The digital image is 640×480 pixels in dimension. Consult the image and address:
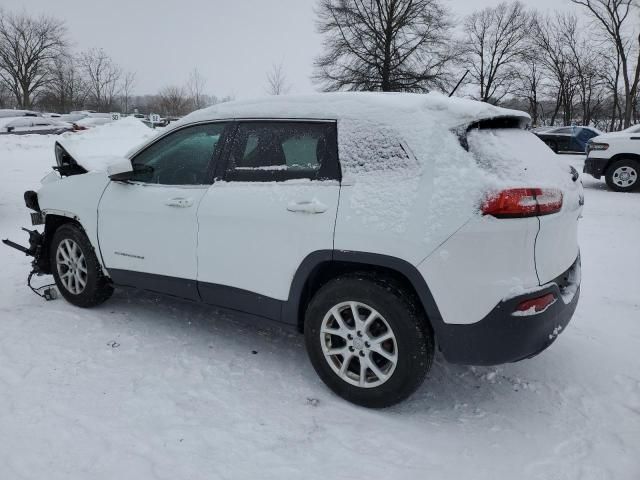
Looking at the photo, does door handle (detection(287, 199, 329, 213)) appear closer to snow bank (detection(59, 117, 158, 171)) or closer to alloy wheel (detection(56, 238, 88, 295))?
snow bank (detection(59, 117, 158, 171))

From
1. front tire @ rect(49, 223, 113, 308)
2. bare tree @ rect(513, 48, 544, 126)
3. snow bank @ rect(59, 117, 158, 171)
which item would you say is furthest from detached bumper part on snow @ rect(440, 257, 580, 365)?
bare tree @ rect(513, 48, 544, 126)

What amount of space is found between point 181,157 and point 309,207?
136 cm

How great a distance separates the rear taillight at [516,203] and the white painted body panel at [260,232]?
849 mm

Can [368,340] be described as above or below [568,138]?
below

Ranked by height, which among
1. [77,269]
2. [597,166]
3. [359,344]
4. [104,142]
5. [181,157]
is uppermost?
[104,142]

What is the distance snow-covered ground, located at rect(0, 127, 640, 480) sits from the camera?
7.73ft

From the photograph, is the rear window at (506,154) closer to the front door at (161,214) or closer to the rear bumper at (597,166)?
the front door at (161,214)

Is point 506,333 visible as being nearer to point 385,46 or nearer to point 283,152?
point 283,152

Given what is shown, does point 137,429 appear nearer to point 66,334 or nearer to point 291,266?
point 291,266

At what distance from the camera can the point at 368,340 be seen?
272cm

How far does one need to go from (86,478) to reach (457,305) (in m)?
1.95

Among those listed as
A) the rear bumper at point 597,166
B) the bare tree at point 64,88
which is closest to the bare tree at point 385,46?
the rear bumper at point 597,166

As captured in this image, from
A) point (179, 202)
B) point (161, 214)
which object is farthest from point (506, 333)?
point (161, 214)

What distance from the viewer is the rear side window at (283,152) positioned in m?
2.89
